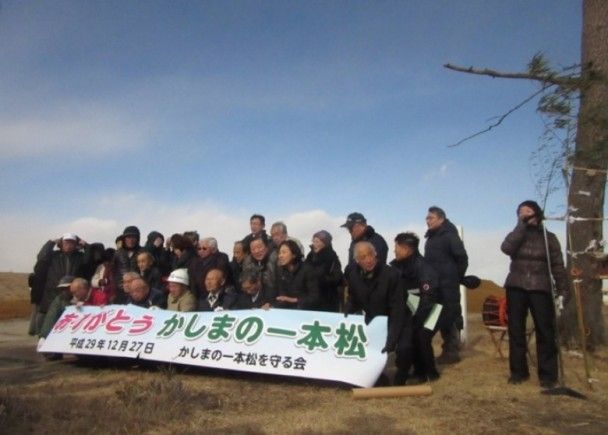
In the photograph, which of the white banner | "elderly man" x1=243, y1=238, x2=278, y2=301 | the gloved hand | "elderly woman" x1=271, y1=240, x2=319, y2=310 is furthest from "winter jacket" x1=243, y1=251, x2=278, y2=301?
the gloved hand

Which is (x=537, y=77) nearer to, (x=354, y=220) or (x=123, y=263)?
(x=354, y=220)

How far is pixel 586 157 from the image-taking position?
7.57m

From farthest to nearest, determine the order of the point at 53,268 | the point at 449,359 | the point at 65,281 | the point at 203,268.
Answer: the point at 53,268
the point at 65,281
the point at 203,268
the point at 449,359

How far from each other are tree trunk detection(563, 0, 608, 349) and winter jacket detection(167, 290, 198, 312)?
4.81 meters

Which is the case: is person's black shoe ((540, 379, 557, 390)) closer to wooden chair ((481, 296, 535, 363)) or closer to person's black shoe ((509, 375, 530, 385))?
person's black shoe ((509, 375, 530, 385))

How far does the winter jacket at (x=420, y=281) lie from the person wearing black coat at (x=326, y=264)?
2.81 feet

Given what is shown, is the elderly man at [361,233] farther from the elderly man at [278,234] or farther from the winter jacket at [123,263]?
the winter jacket at [123,263]

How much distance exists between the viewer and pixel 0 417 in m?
4.95

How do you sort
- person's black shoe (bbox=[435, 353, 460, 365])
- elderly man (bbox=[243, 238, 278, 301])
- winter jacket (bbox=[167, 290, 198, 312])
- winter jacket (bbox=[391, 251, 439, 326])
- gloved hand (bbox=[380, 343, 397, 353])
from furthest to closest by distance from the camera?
person's black shoe (bbox=[435, 353, 460, 365]) → winter jacket (bbox=[167, 290, 198, 312]) → elderly man (bbox=[243, 238, 278, 301]) → winter jacket (bbox=[391, 251, 439, 326]) → gloved hand (bbox=[380, 343, 397, 353])

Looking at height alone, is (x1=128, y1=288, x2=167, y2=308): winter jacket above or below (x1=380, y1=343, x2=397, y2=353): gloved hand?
above

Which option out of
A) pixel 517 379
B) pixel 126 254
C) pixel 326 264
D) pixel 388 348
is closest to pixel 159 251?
pixel 126 254

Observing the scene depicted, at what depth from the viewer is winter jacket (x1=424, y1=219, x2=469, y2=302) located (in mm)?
7785

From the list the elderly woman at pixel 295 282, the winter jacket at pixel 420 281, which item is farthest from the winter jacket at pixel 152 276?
the winter jacket at pixel 420 281

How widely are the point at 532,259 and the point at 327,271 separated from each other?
98.2 inches
